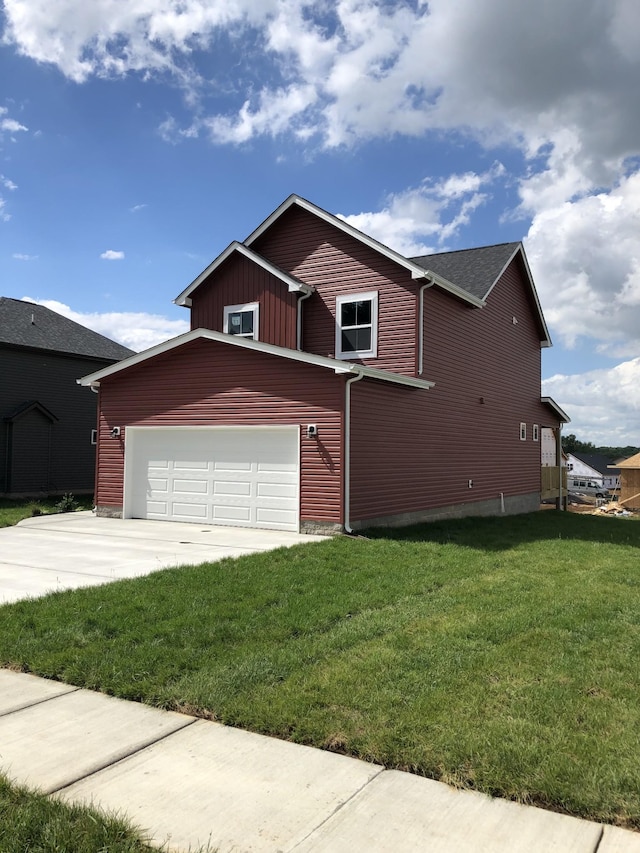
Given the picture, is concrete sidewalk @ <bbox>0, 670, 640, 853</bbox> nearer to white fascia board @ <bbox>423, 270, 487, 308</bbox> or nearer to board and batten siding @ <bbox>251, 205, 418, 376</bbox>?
board and batten siding @ <bbox>251, 205, 418, 376</bbox>

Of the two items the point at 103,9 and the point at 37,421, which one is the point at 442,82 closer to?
the point at 103,9

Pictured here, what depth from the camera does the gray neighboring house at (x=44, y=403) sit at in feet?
74.8

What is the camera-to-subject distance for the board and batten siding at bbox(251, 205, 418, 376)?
15.2 m

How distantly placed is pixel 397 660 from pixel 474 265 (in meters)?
17.1

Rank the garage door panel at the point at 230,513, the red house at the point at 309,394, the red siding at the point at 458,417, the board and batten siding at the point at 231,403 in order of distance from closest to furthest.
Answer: the board and batten siding at the point at 231,403 < the red house at the point at 309,394 < the red siding at the point at 458,417 < the garage door panel at the point at 230,513

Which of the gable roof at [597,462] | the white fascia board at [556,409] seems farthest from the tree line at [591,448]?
the white fascia board at [556,409]

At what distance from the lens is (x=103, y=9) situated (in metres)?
10.2

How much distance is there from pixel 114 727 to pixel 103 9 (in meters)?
10.8

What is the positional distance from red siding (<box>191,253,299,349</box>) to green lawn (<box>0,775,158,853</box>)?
1346cm

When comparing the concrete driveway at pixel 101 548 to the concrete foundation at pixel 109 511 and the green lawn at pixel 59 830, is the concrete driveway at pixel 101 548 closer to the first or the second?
the concrete foundation at pixel 109 511

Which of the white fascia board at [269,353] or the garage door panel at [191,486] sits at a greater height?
the white fascia board at [269,353]

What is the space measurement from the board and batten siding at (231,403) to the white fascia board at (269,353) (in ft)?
0.72

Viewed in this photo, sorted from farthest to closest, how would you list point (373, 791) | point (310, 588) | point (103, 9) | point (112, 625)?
point (103, 9) → point (310, 588) → point (112, 625) → point (373, 791)

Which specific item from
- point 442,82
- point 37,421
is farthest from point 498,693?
point 37,421
